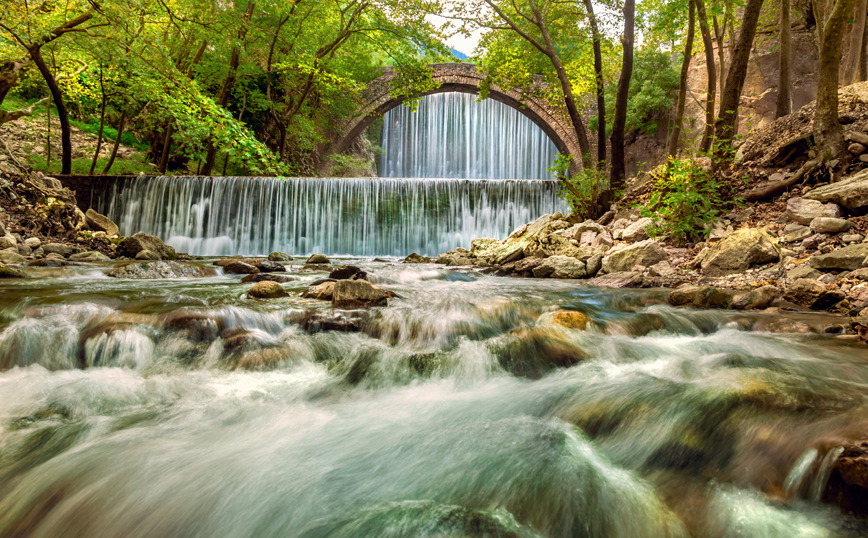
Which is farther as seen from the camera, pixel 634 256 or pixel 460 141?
pixel 460 141

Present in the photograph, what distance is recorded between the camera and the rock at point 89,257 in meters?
6.94

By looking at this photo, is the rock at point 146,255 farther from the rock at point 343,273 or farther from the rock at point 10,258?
the rock at point 343,273

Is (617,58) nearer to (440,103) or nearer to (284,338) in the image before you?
(440,103)

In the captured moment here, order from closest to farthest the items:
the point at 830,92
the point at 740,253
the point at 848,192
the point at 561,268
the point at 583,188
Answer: the point at 848,192, the point at 740,253, the point at 830,92, the point at 561,268, the point at 583,188

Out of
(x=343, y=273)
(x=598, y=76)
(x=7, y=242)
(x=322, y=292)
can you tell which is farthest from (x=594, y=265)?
(x=7, y=242)

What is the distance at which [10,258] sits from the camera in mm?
5945

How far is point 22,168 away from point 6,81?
178 cm

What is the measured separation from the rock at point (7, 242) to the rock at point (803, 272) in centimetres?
1020

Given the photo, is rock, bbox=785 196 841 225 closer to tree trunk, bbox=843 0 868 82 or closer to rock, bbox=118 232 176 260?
tree trunk, bbox=843 0 868 82

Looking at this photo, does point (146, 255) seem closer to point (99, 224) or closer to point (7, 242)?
point (7, 242)

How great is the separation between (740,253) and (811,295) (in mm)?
1261

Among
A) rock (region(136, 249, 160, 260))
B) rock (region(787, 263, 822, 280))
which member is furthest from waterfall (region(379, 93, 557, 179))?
rock (region(787, 263, 822, 280))

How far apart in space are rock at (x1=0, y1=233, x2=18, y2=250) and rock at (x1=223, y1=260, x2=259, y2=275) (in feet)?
10.7

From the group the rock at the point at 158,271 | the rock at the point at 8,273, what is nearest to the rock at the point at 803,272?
the rock at the point at 158,271
